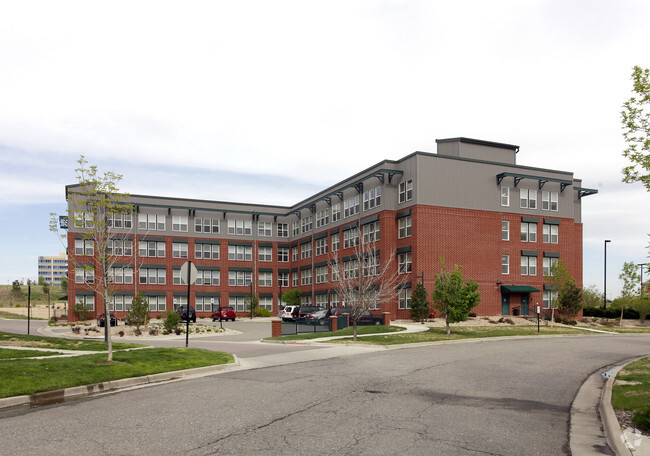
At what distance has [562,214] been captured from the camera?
184ft

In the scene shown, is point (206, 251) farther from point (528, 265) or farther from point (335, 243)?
point (528, 265)

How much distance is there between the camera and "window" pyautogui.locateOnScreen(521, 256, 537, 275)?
53156 mm

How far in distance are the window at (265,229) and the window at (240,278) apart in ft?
18.4

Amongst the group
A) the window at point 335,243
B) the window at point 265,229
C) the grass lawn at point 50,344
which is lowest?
A: the grass lawn at point 50,344

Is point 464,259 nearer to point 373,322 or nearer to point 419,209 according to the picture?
point 419,209

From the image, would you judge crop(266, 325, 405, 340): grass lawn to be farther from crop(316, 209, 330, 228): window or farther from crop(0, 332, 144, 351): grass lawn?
crop(316, 209, 330, 228): window

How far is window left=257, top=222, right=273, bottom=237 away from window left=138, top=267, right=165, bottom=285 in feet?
45.9

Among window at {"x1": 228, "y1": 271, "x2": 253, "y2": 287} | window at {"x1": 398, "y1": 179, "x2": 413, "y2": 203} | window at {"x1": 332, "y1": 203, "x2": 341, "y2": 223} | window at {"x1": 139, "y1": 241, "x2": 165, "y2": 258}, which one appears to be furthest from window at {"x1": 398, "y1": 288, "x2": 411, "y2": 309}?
window at {"x1": 139, "y1": 241, "x2": 165, "y2": 258}

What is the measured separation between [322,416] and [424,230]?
4056cm

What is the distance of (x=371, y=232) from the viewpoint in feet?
179

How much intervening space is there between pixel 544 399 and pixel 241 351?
1385 centimetres

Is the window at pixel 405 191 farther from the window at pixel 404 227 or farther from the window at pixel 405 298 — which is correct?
the window at pixel 405 298

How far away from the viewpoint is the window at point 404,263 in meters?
49.3

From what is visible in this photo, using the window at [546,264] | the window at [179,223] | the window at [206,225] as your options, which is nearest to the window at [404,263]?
the window at [546,264]
